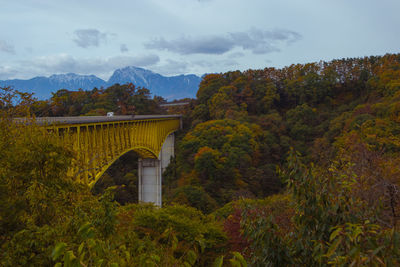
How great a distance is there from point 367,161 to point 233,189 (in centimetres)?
1771

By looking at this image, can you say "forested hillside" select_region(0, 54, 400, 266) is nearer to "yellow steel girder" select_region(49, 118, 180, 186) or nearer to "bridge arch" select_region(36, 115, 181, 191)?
"bridge arch" select_region(36, 115, 181, 191)

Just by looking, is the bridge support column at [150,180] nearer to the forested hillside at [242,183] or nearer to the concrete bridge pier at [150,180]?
the concrete bridge pier at [150,180]

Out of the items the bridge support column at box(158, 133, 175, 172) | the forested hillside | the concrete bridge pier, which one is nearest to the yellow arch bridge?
the concrete bridge pier

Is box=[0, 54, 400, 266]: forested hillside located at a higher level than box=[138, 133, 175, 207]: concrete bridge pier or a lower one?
higher

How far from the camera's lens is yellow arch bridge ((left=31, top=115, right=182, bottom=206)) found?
10.3 m

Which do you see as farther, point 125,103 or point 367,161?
point 125,103

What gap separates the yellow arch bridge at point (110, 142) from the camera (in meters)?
10.3

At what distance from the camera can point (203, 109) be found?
171ft

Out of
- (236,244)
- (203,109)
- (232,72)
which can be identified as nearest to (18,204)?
(236,244)

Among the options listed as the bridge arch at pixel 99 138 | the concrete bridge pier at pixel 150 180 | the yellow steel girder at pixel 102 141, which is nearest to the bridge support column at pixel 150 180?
the concrete bridge pier at pixel 150 180

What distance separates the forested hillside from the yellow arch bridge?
106 cm

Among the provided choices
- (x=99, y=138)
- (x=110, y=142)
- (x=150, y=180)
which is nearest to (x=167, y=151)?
(x=150, y=180)

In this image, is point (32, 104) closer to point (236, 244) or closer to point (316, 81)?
point (236, 244)

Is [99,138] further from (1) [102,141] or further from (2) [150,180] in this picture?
(2) [150,180]
